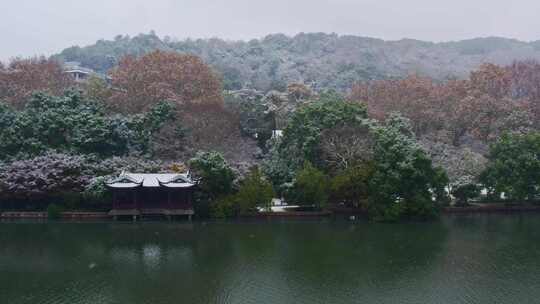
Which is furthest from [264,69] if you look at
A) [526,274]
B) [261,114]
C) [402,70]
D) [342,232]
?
[526,274]

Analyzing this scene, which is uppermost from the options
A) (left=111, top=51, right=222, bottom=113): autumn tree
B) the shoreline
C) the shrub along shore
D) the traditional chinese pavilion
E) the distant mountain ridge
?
the distant mountain ridge

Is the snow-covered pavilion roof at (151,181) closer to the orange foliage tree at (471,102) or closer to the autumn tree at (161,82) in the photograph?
the autumn tree at (161,82)

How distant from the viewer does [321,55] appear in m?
112

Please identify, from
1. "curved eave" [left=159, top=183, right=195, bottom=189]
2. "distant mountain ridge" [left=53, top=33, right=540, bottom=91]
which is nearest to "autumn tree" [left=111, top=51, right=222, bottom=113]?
"curved eave" [left=159, top=183, right=195, bottom=189]

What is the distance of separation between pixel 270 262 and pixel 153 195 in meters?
12.3

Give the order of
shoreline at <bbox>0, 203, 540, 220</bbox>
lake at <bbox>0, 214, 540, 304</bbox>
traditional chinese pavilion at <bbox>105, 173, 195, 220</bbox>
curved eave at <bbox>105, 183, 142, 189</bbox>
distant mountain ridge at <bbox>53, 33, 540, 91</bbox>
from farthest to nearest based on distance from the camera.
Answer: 1. distant mountain ridge at <bbox>53, 33, 540, 91</bbox>
2. shoreline at <bbox>0, 203, 540, 220</bbox>
3. traditional chinese pavilion at <bbox>105, 173, 195, 220</bbox>
4. curved eave at <bbox>105, 183, 142, 189</bbox>
5. lake at <bbox>0, 214, 540, 304</bbox>

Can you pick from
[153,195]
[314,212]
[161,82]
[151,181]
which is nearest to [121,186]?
[151,181]

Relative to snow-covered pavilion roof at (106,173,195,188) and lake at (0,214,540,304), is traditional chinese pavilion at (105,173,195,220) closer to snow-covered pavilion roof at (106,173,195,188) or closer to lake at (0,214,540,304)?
snow-covered pavilion roof at (106,173,195,188)

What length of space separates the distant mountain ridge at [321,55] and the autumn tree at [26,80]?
3441 centimetres

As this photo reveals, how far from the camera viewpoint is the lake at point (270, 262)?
1777 cm

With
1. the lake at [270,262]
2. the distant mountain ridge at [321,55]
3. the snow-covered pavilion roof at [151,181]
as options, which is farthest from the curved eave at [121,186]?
the distant mountain ridge at [321,55]

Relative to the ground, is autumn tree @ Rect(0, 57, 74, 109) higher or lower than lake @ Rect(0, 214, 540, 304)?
higher

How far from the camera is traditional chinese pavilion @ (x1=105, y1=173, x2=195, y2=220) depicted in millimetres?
30812

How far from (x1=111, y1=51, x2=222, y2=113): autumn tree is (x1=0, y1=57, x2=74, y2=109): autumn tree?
482 centimetres
